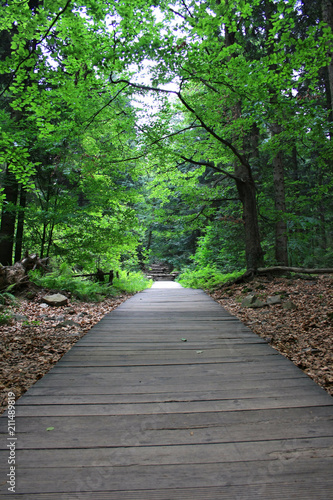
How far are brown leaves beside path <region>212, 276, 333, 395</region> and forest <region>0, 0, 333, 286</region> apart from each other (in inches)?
61.4

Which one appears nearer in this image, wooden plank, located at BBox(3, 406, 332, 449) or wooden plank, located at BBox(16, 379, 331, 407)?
wooden plank, located at BBox(3, 406, 332, 449)

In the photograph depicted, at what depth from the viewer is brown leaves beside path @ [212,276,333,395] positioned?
140 inches

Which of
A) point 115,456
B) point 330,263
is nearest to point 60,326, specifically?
point 115,456

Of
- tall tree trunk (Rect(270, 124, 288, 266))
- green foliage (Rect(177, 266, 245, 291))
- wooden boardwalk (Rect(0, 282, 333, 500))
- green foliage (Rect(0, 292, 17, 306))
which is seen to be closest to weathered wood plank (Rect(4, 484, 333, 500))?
wooden boardwalk (Rect(0, 282, 333, 500))

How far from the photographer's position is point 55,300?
275 inches

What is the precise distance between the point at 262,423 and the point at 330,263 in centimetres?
1308

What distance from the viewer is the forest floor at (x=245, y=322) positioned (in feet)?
11.0

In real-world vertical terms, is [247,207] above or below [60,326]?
above

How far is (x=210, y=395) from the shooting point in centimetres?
260

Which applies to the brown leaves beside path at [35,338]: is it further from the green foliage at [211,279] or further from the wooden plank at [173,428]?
the green foliage at [211,279]

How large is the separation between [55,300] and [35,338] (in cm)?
257

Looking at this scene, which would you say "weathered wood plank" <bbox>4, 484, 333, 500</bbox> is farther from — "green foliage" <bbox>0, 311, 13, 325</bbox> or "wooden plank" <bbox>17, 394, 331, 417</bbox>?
"green foliage" <bbox>0, 311, 13, 325</bbox>

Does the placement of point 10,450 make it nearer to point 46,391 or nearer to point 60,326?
point 46,391

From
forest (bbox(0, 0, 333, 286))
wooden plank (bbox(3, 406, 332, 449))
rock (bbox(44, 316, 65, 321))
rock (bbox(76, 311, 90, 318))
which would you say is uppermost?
forest (bbox(0, 0, 333, 286))
